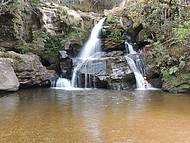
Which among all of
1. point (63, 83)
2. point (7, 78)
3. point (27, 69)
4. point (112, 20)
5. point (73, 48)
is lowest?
point (63, 83)

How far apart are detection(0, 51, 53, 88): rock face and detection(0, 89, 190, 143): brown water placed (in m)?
1.95

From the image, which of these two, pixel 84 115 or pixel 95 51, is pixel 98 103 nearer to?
pixel 84 115

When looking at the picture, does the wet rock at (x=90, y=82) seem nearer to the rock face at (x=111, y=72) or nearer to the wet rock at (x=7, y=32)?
the rock face at (x=111, y=72)

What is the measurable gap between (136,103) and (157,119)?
2.81m

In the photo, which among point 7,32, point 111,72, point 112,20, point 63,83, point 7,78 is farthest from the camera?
point 112,20

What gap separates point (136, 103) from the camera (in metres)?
12.4

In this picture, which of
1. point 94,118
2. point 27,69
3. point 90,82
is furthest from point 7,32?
point 94,118

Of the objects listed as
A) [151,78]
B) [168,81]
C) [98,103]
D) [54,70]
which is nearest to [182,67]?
[168,81]

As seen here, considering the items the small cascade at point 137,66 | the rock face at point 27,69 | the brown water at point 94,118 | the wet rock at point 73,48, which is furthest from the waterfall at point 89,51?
the brown water at point 94,118

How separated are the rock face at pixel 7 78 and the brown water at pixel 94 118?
36 centimetres

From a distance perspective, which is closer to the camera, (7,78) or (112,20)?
(7,78)

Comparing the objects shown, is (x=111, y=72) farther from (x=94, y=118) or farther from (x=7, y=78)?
(x=94, y=118)

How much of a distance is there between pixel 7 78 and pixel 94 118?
5961 millimetres

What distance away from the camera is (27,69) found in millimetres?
16641
